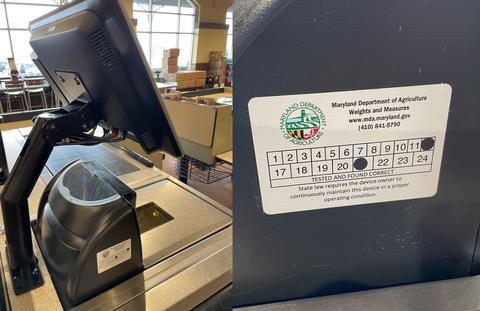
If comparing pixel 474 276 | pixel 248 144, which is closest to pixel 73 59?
pixel 248 144

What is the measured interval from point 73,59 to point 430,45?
0.61 metres

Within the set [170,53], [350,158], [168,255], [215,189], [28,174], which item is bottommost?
[215,189]

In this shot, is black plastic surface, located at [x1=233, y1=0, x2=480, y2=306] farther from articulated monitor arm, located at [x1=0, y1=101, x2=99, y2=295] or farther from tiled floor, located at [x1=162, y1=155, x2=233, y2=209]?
tiled floor, located at [x1=162, y1=155, x2=233, y2=209]

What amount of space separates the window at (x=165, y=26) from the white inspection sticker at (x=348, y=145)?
8.38 meters

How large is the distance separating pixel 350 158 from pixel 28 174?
68cm

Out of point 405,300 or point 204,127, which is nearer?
point 405,300

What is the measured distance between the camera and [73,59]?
0.63 m

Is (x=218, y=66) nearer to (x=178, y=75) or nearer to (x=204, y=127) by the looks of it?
(x=178, y=75)

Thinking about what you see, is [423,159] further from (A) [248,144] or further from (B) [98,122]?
(B) [98,122]

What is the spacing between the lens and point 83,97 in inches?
28.0

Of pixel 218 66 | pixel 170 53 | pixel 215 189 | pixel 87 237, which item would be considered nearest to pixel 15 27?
pixel 170 53

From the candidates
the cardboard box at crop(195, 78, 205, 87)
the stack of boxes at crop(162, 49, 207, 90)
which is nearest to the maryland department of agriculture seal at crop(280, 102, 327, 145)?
the stack of boxes at crop(162, 49, 207, 90)

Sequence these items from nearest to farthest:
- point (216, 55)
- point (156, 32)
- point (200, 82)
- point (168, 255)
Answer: point (168, 255) → point (200, 82) → point (156, 32) → point (216, 55)

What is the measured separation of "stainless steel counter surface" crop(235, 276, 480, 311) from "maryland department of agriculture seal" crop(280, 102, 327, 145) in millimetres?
214
